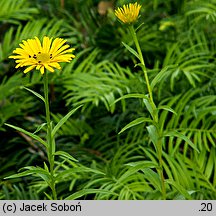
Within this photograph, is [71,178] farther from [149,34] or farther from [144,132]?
[149,34]

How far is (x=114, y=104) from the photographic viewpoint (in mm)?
1457

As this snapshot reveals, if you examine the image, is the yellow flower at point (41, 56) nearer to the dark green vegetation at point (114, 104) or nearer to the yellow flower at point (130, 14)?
the yellow flower at point (130, 14)

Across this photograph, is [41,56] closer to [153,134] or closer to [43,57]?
[43,57]

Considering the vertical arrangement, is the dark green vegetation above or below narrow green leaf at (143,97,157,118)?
above

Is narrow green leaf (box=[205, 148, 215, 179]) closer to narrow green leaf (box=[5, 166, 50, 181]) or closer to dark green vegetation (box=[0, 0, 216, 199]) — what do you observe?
dark green vegetation (box=[0, 0, 216, 199])

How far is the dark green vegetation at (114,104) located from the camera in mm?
1310

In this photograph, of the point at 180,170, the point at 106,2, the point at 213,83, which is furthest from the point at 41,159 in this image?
the point at 106,2

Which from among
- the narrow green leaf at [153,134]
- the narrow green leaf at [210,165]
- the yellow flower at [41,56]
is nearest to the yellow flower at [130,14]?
the yellow flower at [41,56]

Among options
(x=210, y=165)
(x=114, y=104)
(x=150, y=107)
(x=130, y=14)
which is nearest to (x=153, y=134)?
(x=150, y=107)

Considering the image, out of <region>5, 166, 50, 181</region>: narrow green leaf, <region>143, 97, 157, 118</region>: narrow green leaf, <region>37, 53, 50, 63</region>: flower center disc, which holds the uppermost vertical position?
<region>37, 53, 50, 63</region>: flower center disc

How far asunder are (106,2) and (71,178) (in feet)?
2.64

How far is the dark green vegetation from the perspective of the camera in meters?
1.31

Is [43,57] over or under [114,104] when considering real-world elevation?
under

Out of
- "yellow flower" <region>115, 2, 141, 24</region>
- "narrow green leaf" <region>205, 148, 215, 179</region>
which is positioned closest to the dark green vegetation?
"narrow green leaf" <region>205, 148, 215, 179</region>
